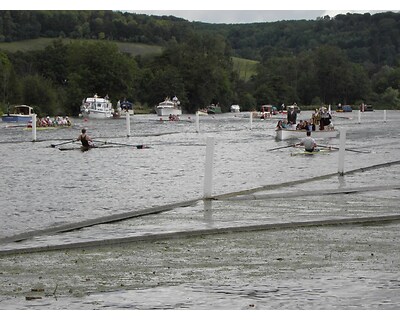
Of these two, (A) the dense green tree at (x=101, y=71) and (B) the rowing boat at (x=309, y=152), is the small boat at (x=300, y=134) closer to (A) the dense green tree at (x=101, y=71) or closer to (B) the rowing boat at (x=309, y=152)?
(B) the rowing boat at (x=309, y=152)

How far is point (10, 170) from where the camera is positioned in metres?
41.8

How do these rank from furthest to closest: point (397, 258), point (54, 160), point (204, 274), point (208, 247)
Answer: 1. point (54, 160)
2. point (208, 247)
3. point (397, 258)
4. point (204, 274)

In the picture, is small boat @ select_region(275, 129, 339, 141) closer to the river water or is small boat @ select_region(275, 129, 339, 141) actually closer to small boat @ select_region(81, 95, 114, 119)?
the river water

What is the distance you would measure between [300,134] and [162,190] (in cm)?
3467

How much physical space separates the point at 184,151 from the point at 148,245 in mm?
40800

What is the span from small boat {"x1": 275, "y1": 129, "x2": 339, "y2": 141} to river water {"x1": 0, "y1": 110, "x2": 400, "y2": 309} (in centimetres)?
73

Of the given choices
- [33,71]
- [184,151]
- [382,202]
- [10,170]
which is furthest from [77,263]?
[33,71]

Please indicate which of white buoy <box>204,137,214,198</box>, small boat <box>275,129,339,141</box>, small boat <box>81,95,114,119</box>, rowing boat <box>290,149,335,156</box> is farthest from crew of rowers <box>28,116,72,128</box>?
white buoy <box>204,137,214,198</box>

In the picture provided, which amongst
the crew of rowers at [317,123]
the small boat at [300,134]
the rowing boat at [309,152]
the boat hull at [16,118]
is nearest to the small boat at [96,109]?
the boat hull at [16,118]

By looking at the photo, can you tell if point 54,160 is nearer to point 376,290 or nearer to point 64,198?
point 64,198

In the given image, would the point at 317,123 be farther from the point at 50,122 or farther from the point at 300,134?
the point at 50,122

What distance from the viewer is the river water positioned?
11.9m

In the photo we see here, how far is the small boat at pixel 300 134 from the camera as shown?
6212cm

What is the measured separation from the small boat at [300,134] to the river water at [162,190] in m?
0.73
